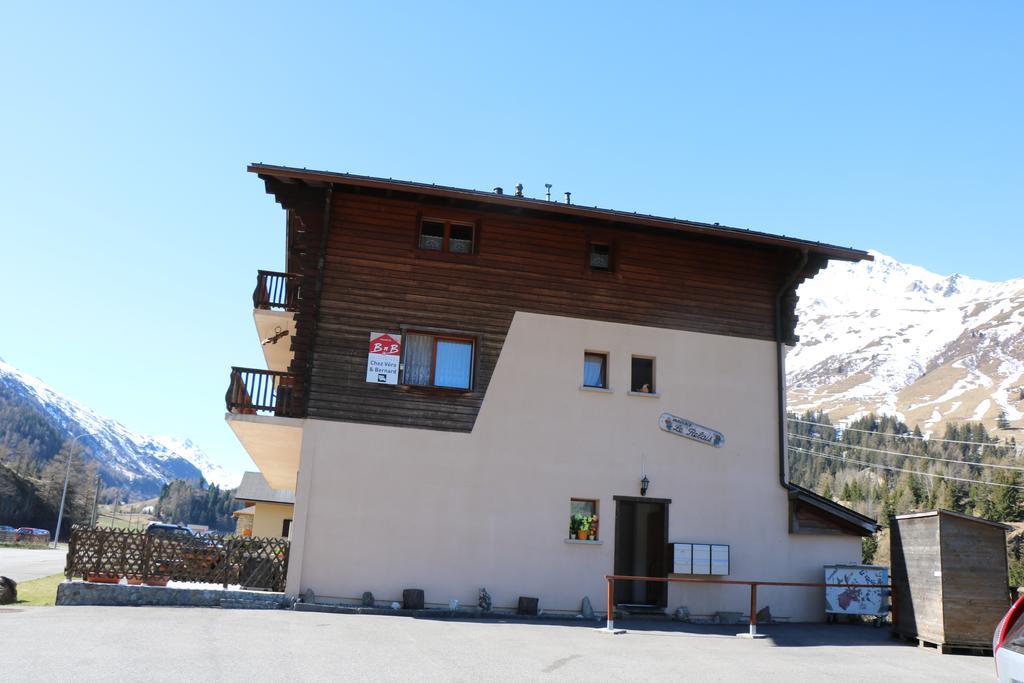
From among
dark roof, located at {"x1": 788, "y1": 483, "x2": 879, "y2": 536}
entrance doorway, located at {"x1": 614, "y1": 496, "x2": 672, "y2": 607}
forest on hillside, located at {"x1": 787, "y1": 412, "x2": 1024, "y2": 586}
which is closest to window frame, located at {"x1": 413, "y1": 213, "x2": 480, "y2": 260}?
entrance doorway, located at {"x1": 614, "y1": 496, "x2": 672, "y2": 607}

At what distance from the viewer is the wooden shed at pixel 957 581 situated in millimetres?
15055

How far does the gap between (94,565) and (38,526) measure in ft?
337

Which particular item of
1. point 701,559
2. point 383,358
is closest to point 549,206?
point 383,358

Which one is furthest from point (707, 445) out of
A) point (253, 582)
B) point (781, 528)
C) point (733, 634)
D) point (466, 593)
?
point (253, 582)

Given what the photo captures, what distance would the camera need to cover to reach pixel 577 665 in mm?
12328

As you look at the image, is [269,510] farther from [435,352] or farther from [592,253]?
[592,253]

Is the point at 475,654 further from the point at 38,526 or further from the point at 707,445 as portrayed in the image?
the point at 38,526

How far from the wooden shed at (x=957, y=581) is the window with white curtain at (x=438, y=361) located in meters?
9.10

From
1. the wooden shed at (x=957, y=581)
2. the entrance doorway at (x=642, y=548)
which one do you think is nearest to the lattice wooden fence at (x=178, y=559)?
the entrance doorway at (x=642, y=548)

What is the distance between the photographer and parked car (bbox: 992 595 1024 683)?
724 centimetres

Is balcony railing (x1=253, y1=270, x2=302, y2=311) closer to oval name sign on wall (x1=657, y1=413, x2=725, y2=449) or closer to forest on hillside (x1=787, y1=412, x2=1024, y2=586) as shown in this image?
oval name sign on wall (x1=657, y1=413, x2=725, y2=449)

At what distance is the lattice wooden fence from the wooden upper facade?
2885mm

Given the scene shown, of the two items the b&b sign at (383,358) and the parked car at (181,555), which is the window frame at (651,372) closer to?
the b&b sign at (383,358)

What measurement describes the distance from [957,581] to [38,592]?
797 inches
